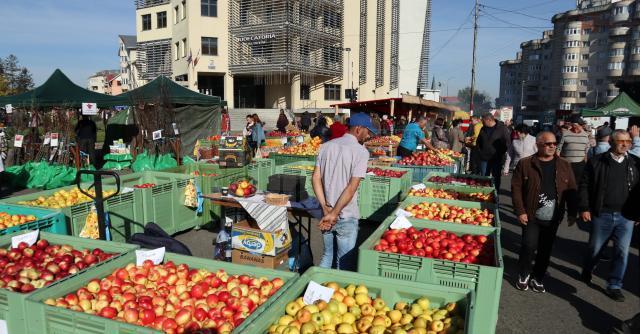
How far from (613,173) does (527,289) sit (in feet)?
5.68

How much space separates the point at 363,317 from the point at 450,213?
329cm

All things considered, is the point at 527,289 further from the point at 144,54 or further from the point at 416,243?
the point at 144,54

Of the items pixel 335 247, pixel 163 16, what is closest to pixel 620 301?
pixel 335 247

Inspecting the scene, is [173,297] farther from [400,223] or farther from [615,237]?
[615,237]

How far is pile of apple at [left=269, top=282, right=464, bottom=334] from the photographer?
8.67 ft

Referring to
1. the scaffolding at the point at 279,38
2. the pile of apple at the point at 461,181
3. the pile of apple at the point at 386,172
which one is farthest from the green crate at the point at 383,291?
the scaffolding at the point at 279,38

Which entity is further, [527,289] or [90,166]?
[90,166]

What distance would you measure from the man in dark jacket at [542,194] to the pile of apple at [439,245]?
32.9 inches

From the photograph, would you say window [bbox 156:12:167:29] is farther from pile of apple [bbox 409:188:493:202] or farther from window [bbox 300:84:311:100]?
pile of apple [bbox 409:188:493:202]

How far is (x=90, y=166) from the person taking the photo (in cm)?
1298

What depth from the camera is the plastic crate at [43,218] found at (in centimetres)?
489

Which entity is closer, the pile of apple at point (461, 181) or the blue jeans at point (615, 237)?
the blue jeans at point (615, 237)

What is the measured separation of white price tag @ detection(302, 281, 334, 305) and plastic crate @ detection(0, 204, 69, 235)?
3.57m

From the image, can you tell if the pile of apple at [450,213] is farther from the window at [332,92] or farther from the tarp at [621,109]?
the window at [332,92]
